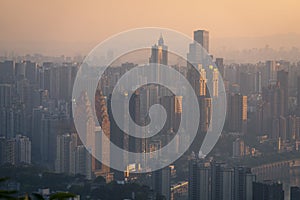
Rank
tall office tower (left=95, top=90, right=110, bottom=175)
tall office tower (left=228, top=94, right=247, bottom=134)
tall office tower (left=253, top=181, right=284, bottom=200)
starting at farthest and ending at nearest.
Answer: tall office tower (left=228, top=94, right=247, bottom=134)
tall office tower (left=95, top=90, right=110, bottom=175)
tall office tower (left=253, top=181, right=284, bottom=200)

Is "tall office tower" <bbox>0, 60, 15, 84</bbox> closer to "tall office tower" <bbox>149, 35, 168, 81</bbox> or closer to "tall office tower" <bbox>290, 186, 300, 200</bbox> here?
"tall office tower" <bbox>149, 35, 168, 81</bbox>

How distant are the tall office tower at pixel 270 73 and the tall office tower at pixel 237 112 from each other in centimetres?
32

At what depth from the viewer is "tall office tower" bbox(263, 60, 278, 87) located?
564 cm

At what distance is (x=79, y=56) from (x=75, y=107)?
60cm

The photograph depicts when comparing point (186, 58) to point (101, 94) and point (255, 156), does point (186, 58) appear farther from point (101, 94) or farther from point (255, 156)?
point (255, 156)

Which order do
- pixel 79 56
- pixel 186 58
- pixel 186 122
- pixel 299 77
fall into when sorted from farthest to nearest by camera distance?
pixel 299 77
pixel 186 122
pixel 186 58
pixel 79 56

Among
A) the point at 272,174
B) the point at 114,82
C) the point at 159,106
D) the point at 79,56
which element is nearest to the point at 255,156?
the point at 272,174

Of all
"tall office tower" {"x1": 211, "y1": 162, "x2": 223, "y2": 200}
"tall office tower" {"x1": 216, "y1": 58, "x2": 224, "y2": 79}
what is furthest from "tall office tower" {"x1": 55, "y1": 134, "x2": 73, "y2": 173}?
"tall office tower" {"x1": 216, "y1": 58, "x2": 224, "y2": 79}

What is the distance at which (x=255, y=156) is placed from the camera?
558 centimetres

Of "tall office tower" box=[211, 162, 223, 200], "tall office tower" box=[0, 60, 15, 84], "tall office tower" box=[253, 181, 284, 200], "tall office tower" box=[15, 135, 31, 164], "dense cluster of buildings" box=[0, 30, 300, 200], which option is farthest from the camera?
"tall office tower" box=[0, 60, 15, 84]

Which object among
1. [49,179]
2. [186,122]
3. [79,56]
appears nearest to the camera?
[49,179]

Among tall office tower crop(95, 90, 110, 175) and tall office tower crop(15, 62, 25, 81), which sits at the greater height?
tall office tower crop(15, 62, 25, 81)

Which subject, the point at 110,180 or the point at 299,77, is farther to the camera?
the point at 299,77

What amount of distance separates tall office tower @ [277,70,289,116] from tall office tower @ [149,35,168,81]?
5.10ft
